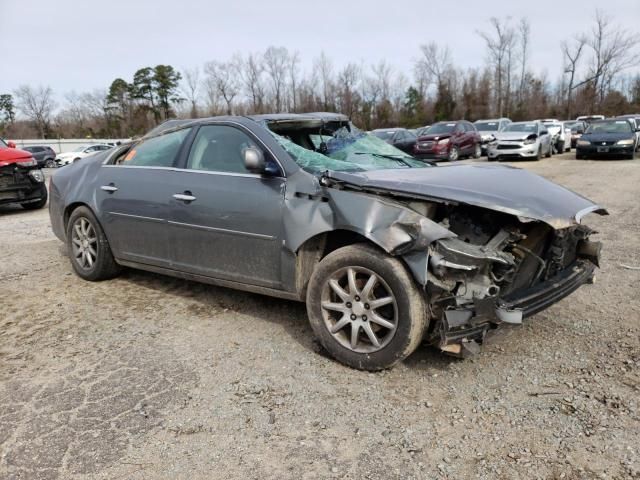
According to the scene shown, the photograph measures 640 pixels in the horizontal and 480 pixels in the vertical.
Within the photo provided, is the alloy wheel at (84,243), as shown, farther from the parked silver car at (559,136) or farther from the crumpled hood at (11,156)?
the parked silver car at (559,136)

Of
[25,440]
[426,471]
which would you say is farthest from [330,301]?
[25,440]

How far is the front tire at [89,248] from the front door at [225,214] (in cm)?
107

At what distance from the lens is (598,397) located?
112 inches

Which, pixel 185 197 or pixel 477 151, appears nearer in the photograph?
pixel 185 197

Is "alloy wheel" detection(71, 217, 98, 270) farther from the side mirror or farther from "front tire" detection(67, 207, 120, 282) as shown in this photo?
the side mirror

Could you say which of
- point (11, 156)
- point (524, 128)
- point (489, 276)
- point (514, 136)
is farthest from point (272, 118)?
point (524, 128)

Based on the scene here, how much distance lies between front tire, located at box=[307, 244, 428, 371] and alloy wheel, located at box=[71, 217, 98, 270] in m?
2.70

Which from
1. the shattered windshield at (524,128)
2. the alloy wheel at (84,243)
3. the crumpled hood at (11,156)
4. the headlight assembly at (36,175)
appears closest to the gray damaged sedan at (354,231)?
the alloy wheel at (84,243)

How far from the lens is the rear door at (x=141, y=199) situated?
427 centimetres

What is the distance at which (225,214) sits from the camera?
376cm

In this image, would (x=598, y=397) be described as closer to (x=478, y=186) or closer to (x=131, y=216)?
(x=478, y=186)

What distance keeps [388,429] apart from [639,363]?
5.86 ft

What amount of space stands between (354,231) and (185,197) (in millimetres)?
1583

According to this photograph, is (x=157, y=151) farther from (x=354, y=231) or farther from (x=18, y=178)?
(x=18, y=178)
